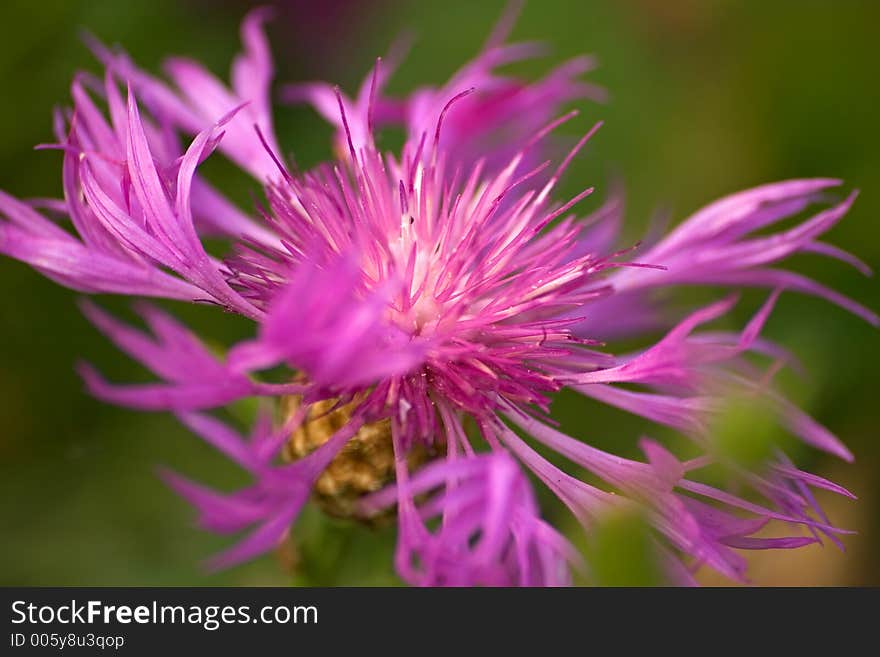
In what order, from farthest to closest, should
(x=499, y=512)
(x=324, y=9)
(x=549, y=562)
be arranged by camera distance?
1. (x=324, y=9)
2. (x=549, y=562)
3. (x=499, y=512)

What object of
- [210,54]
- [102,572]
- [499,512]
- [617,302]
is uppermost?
[210,54]

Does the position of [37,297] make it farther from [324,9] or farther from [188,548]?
[324,9]

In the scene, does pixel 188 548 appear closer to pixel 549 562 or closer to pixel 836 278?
pixel 549 562

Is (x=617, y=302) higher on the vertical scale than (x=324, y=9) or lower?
lower

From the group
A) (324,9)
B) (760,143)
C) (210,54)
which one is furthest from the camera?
(324,9)

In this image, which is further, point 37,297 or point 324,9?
point 324,9

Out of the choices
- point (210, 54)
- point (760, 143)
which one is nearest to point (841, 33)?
point (760, 143)
